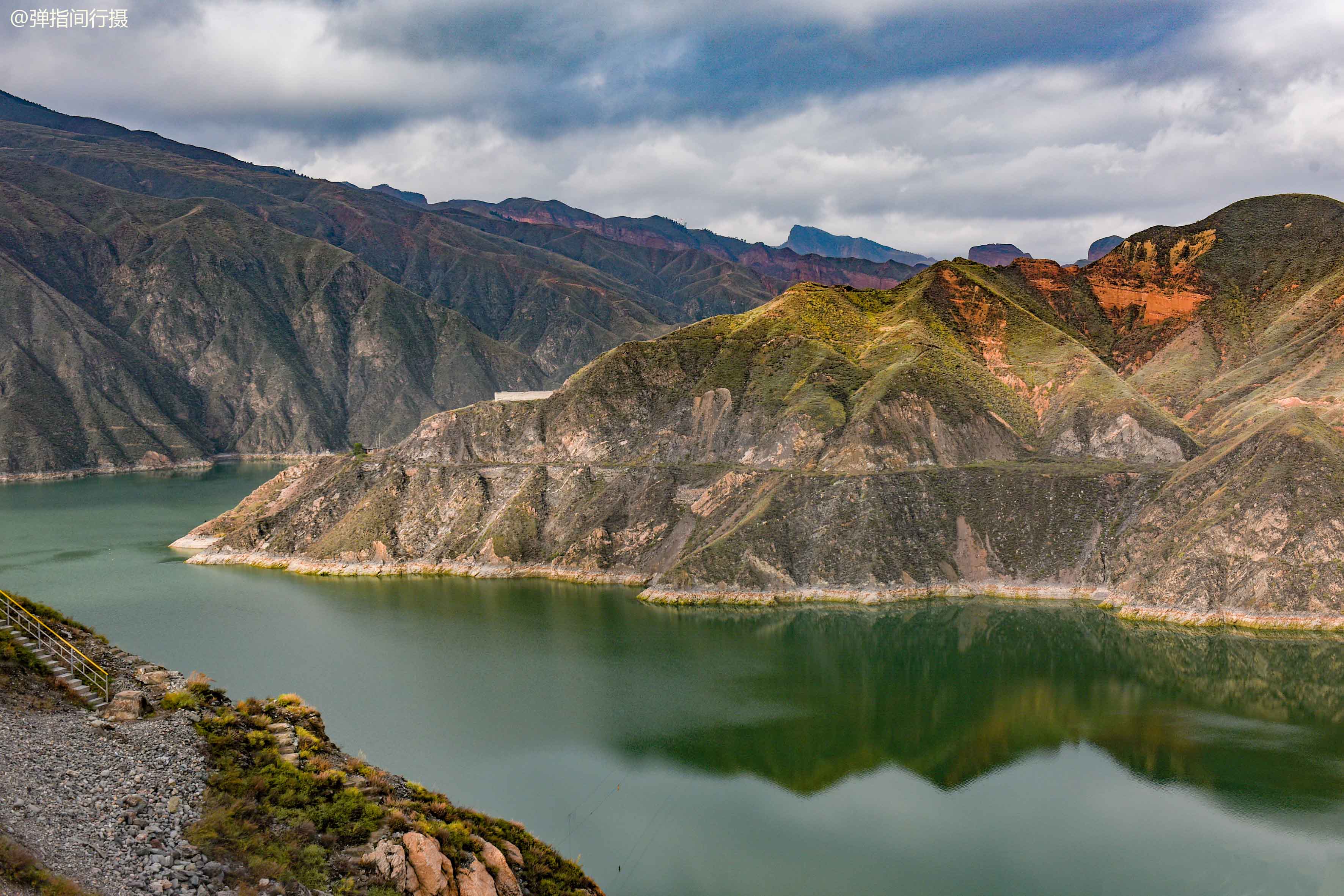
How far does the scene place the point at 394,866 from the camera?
2386 centimetres

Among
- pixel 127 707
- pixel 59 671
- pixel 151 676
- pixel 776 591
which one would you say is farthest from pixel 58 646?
pixel 776 591

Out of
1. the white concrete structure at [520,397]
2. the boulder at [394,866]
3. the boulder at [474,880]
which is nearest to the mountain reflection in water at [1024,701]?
the boulder at [474,880]

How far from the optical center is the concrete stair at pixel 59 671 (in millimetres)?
26375

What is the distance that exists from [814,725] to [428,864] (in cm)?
3727

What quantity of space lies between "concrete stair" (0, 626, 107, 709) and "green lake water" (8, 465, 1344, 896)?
21.6 meters

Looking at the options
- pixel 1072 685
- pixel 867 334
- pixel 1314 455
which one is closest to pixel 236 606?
pixel 1072 685

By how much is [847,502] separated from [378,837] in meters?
74.1

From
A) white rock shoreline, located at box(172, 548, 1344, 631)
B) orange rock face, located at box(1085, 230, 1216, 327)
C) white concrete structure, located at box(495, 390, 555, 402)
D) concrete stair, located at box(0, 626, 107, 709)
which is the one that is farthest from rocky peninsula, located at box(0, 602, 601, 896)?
orange rock face, located at box(1085, 230, 1216, 327)

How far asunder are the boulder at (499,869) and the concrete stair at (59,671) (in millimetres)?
11268

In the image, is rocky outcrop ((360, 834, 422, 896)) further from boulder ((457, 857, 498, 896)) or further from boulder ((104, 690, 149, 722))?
boulder ((104, 690, 149, 722))

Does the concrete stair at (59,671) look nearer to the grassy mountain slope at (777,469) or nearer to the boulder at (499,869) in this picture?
the boulder at (499,869)

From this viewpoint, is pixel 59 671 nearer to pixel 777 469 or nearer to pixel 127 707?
pixel 127 707

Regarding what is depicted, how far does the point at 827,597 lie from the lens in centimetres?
8650

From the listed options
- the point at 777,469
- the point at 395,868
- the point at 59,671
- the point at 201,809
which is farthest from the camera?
the point at 777,469
